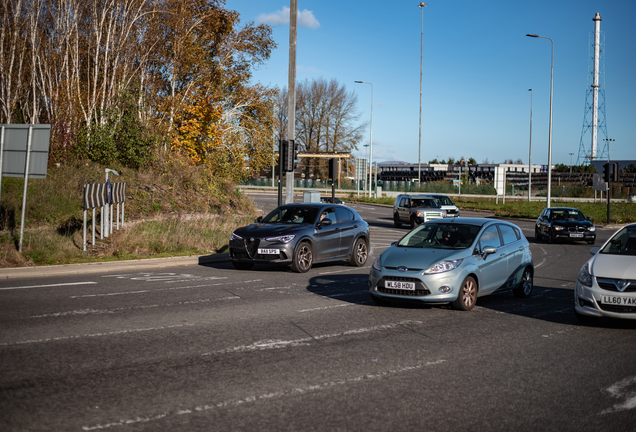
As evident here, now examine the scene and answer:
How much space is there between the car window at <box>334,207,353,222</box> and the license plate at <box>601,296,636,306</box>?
849 centimetres

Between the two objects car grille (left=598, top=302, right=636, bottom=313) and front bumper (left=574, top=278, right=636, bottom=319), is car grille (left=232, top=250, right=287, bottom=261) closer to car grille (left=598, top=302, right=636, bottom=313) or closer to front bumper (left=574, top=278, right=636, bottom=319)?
front bumper (left=574, top=278, right=636, bottom=319)

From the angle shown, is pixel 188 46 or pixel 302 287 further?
pixel 188 46

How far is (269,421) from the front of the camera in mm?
4570

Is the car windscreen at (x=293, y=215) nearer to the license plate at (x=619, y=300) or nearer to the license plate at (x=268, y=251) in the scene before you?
the license plate at (x=268, y=251)

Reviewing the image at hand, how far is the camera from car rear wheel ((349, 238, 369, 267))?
15977 millimetres

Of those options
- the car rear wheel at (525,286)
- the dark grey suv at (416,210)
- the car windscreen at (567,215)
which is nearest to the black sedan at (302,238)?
the car rear wheel at (525,286)

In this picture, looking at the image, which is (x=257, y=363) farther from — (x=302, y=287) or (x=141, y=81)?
(x=141, y=81)

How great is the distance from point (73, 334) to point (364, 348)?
3.59 meters

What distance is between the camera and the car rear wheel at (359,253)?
16.0 m

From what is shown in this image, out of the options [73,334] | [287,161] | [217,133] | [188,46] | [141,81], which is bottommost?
[73,334]

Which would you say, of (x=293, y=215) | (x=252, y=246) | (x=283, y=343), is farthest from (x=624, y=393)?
(x=293, y=215)

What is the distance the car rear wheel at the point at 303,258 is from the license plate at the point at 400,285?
4.83 meters

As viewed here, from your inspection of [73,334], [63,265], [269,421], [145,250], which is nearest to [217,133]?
[145,250]

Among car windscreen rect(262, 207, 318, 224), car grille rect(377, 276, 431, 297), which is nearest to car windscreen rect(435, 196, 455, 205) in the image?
car windscreen rect(262, 207, 318, 224)
